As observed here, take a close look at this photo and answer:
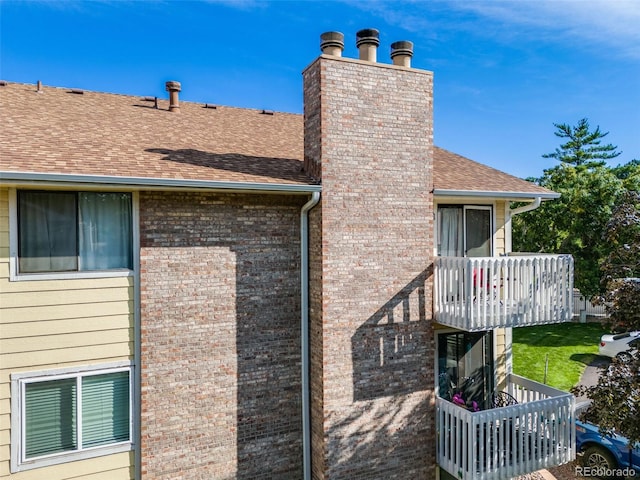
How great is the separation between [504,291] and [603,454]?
5.91 meters

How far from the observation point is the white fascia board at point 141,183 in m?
5.40

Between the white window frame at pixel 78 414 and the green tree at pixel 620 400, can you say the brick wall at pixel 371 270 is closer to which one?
the green tree at pixel 620 400

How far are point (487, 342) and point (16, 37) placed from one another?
11.0 m

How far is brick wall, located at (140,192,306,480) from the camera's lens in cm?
646

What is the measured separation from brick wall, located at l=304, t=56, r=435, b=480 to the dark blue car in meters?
5.20

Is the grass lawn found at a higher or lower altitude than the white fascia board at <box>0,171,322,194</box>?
lower

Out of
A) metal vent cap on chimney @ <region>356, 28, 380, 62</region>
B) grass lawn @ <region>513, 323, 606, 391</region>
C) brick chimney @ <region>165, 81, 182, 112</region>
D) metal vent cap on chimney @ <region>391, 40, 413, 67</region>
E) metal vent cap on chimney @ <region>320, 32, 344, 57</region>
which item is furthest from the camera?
grass lawn @ <region>513, 323, 606, 391</region>

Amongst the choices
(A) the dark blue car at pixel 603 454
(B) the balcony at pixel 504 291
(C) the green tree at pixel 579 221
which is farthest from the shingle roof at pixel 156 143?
(C) the green tree at pixel 579 221

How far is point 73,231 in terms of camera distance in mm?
6152

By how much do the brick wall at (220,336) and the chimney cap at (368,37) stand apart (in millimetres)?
3037

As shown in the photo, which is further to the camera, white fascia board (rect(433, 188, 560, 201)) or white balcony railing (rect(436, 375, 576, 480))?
white fascia board (rect(433, 188, 560, 201))

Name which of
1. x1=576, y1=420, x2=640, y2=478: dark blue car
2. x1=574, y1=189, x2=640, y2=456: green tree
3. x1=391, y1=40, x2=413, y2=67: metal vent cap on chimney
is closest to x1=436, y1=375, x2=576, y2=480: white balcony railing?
x1=574, y1=189, x2=640, y2=456: green tree

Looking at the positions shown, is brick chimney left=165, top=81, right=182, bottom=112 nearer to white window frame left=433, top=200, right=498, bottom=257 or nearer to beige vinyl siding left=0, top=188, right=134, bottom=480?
beige vinyl siding left=0, top=188, right=134, bottom=480

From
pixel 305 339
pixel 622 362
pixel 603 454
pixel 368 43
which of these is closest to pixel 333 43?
pixel 368 43
